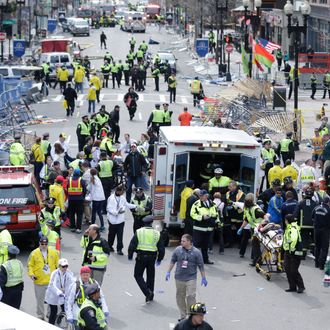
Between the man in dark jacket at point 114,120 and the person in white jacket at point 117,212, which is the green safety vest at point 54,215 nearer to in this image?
the person in white jacket at point 117,212

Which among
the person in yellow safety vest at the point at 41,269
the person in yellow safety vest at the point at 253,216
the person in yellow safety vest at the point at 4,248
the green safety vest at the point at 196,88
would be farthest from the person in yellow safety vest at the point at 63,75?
the person in yellow safety vest at the point at 41,269

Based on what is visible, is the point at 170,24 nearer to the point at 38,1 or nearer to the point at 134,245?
the point at 38,1

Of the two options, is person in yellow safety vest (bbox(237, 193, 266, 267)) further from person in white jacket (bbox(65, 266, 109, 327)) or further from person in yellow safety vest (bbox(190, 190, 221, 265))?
person in white jacket (bbox(65, 266, 109, 327))

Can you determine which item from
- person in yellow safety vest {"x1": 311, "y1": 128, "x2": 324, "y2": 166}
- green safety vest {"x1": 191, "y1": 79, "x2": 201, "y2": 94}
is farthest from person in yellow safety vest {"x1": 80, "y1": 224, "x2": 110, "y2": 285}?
green safety vest {"x1": 191, "y1": 79, "x2": 201, "y2": 94}

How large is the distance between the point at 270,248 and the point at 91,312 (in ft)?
21.4

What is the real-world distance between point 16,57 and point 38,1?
133ft

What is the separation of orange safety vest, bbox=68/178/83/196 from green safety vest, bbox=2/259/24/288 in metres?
7.03

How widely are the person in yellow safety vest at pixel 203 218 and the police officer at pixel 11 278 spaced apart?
5.10m

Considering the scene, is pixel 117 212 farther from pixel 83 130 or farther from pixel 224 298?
pixel 83 130

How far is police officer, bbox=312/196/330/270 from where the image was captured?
19.7 meters

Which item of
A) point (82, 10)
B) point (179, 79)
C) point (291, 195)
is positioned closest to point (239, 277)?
point (291, 195)

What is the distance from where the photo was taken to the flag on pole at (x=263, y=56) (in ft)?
131

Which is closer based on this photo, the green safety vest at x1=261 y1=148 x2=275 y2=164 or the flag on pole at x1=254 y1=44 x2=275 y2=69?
the green safety vest at x1=261 y1=148 x2=275 y2=164

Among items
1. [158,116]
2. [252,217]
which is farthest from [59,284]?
[158,116]
